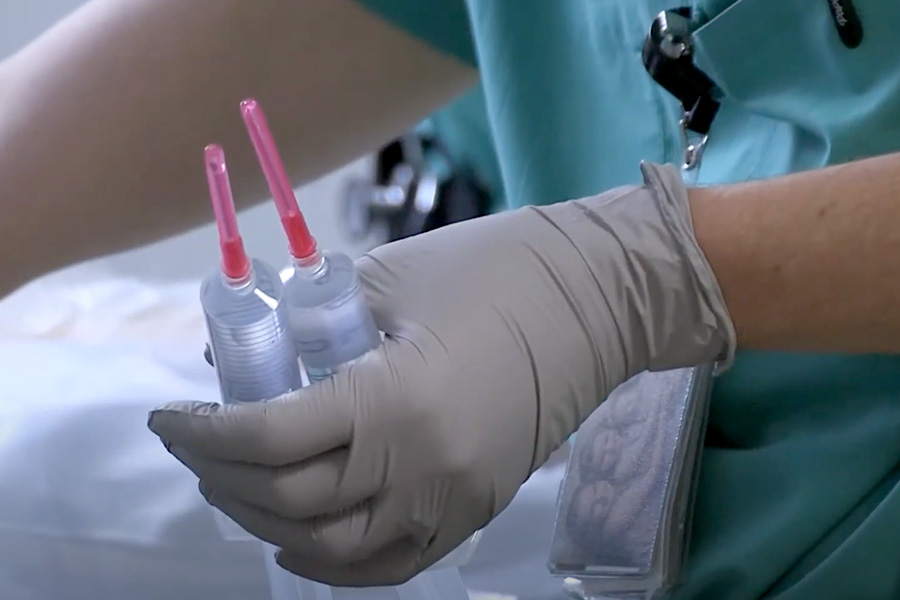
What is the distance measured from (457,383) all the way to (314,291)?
76mm

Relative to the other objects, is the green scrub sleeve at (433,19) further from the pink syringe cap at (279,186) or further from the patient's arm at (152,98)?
the pink syringe cap at (279,186)

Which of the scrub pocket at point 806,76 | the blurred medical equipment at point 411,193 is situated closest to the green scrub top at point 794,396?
the scrub pocket at point 806,76

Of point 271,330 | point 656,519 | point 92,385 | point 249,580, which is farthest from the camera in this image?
point 92,385

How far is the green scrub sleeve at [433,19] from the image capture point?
2.50ft

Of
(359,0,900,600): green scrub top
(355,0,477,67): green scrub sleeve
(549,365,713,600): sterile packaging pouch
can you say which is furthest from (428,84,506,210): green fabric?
(549,365,713,600): sterile packaging pouch

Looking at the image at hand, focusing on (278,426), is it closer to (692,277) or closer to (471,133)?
(692,277)

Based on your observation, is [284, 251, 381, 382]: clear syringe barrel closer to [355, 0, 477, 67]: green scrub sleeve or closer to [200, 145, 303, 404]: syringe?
[200, 145, 303, 404]: syringe

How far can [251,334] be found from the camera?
387 millimetres

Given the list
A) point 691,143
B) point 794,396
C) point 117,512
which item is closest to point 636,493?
point 794,396

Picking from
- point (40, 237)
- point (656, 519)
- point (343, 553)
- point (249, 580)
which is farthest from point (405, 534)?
point (40, 237)

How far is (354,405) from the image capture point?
40cm

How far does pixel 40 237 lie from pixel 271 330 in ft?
1.44

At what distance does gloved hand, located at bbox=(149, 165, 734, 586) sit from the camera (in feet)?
1.34

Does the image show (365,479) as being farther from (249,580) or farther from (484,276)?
(249,580)
